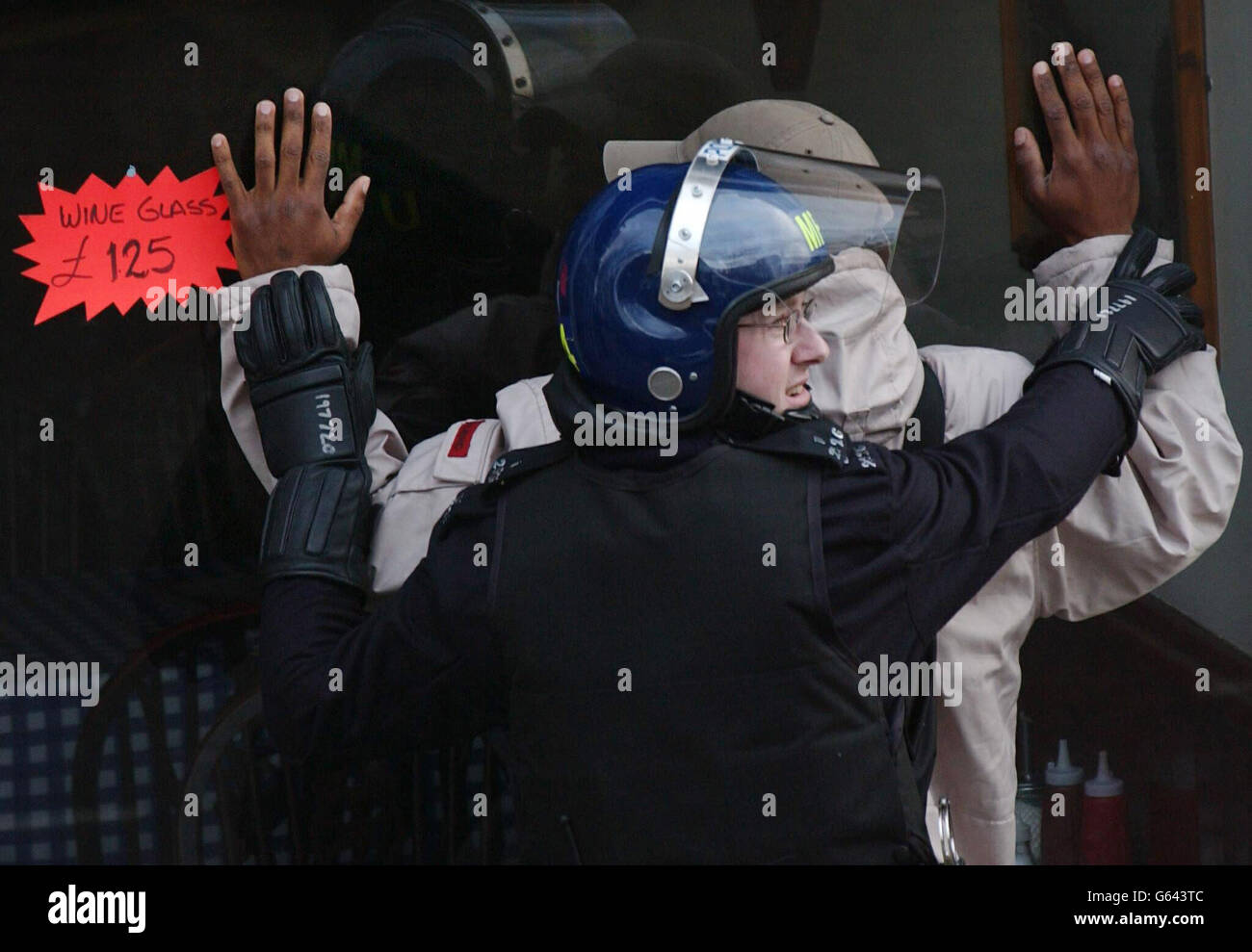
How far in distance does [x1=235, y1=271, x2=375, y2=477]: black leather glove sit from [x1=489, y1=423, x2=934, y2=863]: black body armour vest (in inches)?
18.0

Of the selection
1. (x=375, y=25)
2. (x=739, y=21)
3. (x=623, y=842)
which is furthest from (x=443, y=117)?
(x=623, y=842)

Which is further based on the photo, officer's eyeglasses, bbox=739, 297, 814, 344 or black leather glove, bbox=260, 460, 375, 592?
black leather glove, bbox=260, 460, 375, 592

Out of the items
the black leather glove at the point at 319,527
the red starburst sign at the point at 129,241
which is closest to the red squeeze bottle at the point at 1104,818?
the black leather glove at the point at 319,527

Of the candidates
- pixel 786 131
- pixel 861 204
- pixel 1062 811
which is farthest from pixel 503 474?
pixel 1062 811

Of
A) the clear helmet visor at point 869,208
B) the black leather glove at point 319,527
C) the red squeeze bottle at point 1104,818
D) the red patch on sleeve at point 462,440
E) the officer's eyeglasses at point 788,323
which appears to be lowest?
the red squeeze bottle at point 1104,818

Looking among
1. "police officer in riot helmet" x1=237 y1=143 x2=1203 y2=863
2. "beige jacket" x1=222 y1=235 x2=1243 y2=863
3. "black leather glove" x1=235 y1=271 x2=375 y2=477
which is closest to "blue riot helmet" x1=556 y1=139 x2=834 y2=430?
"police officer in riot helmet" x1=237 y1=143 x2=1203 y2=863

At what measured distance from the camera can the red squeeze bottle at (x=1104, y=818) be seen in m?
2.96

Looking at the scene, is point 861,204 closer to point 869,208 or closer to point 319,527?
point 869,208

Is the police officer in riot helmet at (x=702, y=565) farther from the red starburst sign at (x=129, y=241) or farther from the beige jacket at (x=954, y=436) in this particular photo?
the red starburst sign at (x=129, y=241)

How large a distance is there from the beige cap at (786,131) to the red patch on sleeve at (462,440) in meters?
0.52

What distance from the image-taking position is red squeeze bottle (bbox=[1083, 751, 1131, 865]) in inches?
117

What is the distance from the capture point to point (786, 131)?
248 cm

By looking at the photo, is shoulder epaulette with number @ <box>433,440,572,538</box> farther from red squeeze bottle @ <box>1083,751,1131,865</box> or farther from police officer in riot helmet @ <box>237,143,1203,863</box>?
red squeeze bottle @ <box>1083,751,1131,865</box>
